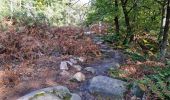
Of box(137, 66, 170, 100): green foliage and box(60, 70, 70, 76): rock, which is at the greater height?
box(60, 70, 70, 76): rock

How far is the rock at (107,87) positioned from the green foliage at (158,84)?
53 centimetres

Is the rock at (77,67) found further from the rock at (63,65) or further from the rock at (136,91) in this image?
the rock at (136,91)

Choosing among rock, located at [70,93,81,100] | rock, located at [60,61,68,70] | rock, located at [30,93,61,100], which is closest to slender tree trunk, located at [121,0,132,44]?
rock, located at [60,61,68,70]

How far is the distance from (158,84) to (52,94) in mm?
2739

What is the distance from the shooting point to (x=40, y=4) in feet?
70.1

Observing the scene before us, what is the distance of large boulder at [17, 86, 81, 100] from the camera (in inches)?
230

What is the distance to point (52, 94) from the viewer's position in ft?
19.9

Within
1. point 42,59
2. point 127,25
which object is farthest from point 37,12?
point 42,59

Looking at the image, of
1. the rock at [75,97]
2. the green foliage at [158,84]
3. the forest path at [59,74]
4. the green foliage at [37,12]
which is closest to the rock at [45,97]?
the rock at [75,97]

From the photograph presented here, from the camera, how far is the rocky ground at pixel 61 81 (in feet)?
→ 20.7

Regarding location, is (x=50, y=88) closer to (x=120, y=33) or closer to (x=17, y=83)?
(x=17, y=83)

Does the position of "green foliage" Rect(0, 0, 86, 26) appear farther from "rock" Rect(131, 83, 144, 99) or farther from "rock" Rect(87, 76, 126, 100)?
"rock" Rect(131, 83, 144, 99)

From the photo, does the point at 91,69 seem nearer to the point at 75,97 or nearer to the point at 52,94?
the point at 75,97

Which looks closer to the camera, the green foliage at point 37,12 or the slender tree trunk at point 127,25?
the slender tree trunk at point 127,25
